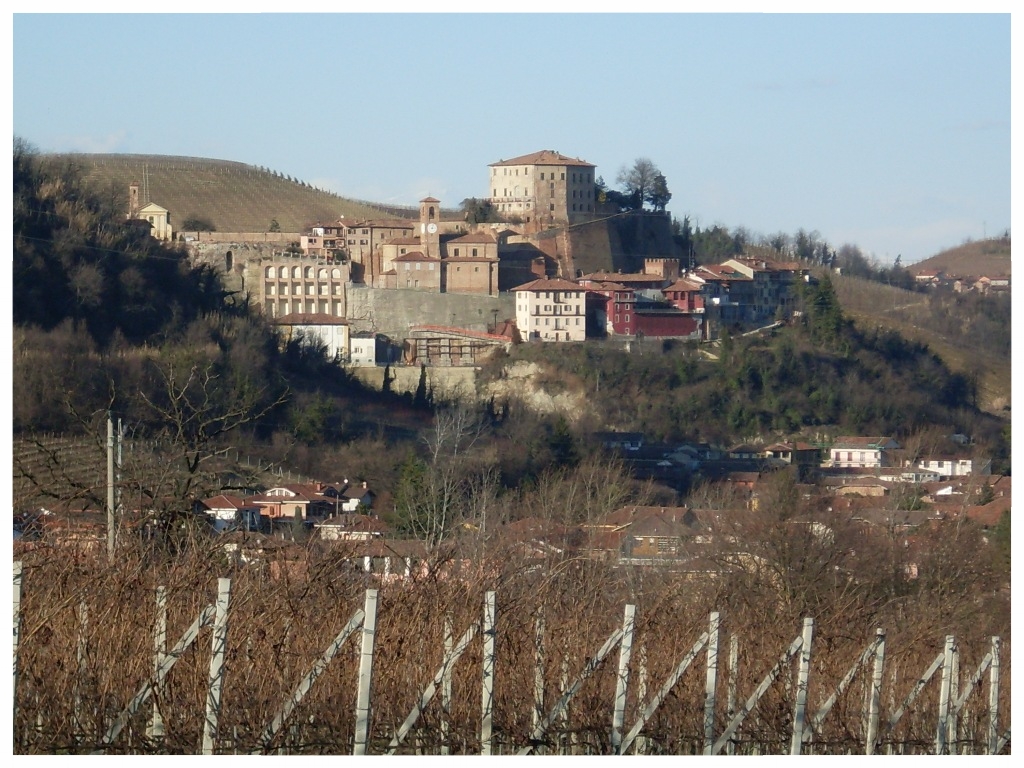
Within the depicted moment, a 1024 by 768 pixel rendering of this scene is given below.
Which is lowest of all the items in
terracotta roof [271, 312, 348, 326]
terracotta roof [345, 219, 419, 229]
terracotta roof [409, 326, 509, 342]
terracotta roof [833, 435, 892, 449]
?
terracotta roof [833, 435, 892, 449]

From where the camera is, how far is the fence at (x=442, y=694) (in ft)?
13.8

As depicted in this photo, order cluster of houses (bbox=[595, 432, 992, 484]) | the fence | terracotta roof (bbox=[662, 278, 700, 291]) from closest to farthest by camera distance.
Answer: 1. the fence
2. cluster of houses (bbox=[595, 432, 992, 484])
3. terracotta roof (bbox=[662, 278, 700, 291])

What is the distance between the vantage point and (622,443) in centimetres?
3291

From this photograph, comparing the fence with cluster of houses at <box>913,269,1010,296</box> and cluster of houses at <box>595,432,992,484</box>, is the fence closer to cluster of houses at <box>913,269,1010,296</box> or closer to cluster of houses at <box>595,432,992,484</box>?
cluster of houses at <box>595,432,992,484</box>

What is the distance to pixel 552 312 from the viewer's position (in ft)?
129

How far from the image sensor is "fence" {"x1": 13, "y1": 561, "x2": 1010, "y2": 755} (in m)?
4.21

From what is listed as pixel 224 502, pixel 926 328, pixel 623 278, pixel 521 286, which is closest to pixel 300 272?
pixel 521 286

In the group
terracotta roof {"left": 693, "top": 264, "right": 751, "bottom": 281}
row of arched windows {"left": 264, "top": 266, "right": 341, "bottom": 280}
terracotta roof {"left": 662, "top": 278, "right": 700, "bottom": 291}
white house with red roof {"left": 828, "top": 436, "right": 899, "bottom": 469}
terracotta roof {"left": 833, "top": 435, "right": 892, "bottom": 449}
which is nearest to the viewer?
white house with red roof {"left": 828, "top": 436, "right": 899, "bottom": 469}

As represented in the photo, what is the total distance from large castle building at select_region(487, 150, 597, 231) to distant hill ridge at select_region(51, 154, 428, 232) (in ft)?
14.5

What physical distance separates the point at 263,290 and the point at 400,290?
3356mm

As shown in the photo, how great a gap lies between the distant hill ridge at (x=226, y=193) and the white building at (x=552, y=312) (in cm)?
1057

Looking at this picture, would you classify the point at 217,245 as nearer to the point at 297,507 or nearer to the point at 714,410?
the point at 714,410

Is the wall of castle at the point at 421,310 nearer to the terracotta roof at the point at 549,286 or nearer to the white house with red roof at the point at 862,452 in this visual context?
the terracotta roof at the point at 549,286

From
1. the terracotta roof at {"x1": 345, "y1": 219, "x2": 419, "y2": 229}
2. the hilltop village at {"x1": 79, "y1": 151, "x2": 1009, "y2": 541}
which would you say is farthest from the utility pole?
the terracotta roof at {"x1": 345, "y1": 219, "x2": 419, "y2": 229}
